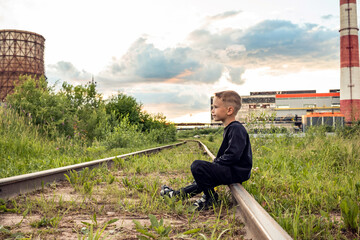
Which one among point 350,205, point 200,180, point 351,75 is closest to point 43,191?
point 200,180

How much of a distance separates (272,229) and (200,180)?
1.30 m

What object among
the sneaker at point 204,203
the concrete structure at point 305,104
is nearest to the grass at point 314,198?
the sneaker at point 204,203

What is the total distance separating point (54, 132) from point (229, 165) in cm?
841

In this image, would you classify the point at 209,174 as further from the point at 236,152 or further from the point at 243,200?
the point at 243,200

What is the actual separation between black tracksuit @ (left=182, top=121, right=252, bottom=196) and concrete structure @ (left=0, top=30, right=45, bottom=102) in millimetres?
66304

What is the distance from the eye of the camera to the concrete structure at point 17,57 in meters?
60.1

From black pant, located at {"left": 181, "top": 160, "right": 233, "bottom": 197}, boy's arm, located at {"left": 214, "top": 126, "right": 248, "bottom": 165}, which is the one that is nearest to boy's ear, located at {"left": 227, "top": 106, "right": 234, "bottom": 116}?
boy's arm, located at {"left": 214, "top": 126, "right": 248, "bottom": 165}

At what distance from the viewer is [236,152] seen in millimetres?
2766

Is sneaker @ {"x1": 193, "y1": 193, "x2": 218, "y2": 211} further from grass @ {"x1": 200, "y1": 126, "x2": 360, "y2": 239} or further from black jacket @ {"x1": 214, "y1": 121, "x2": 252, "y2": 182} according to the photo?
grass @ {"x1": 200, "y1": 126, "x2": 360, "y2": 239}

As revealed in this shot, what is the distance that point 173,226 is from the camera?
2.13 m

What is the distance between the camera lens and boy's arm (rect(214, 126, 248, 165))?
2771mm

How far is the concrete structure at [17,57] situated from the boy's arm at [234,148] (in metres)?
66.4

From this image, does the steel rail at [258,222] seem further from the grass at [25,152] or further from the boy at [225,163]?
the grass at [25,152]

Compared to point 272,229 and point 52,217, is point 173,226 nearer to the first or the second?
point 272,229
